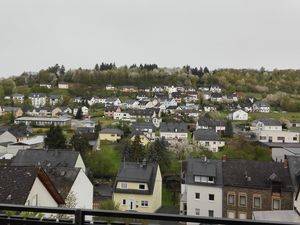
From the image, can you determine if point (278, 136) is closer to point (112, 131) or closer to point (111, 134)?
point (112, 131)

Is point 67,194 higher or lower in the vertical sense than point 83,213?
lower

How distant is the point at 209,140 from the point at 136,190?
92.7 ft

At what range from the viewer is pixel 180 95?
120812mm

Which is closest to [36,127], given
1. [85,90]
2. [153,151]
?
[153,151]

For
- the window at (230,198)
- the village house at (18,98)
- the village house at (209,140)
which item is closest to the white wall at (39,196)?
the window at (230,198)

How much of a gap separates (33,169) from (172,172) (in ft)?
89.2

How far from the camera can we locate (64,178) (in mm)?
20719

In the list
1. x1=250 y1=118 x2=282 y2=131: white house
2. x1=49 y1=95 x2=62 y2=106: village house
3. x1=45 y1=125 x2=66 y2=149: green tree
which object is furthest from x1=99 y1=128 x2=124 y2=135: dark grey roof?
x1=49 y1=95 x2=62 y2=106: village house

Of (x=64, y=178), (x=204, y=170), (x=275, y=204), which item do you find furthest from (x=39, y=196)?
(x=275, y=204)

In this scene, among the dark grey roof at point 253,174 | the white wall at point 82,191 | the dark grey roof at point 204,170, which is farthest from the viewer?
the dark grey roof at point 204,170

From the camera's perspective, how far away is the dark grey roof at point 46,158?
33719 millimetres

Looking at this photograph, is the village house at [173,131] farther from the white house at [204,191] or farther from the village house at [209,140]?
the white house at [204,191]

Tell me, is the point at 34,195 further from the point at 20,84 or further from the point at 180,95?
the point at 20,84

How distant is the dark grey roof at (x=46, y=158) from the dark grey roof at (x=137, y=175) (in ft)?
18.4
